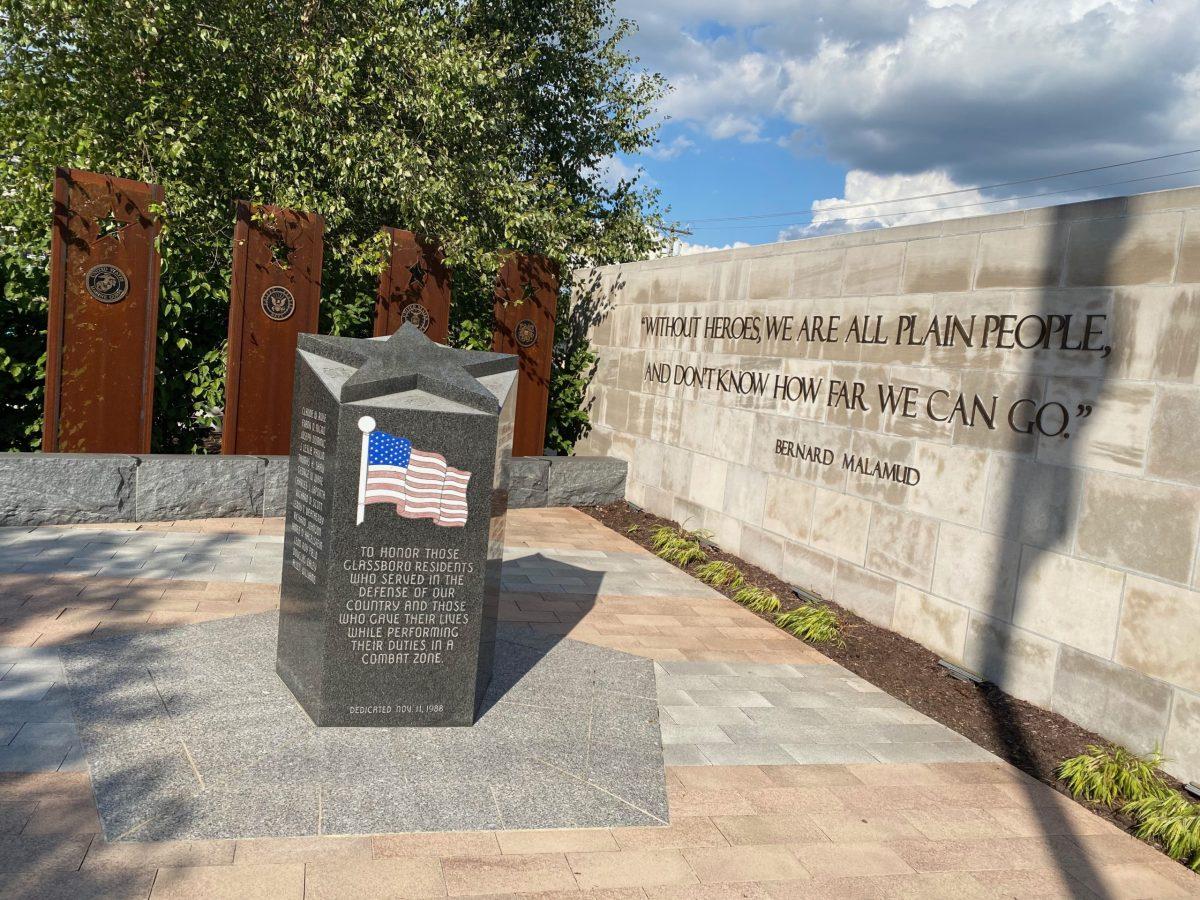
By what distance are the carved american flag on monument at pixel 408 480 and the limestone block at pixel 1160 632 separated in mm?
3402

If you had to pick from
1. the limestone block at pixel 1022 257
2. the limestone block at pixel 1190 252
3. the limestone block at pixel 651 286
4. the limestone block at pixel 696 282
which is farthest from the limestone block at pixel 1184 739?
the limestone block at pixel 651 286

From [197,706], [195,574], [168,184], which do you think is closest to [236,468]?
[195,574]

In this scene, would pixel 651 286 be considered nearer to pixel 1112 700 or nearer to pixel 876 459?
pixel 876 459

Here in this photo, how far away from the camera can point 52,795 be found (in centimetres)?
336

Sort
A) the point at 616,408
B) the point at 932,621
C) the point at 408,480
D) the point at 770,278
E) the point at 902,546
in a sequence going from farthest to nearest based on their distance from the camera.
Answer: the point at 616,408 → the point at 770,278 → the point at 902,546 → the point at 932,621 → the point at 408,480

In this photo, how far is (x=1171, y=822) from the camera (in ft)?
12.5

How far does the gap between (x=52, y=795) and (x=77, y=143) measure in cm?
805

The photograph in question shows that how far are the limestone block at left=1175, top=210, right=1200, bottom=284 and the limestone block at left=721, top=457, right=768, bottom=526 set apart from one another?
12.2 ft

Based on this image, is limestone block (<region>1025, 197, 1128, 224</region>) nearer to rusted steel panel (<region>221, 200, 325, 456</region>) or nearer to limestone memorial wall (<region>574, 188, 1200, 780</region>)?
limestone memorial wall (<region>574, 188, 1200, 780</region>)

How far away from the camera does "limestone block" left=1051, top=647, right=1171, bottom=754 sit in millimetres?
4512

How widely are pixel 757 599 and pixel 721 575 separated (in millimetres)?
603

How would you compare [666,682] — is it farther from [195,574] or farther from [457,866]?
[195,574]

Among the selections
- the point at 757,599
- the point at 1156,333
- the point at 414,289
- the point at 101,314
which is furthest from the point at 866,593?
the point at 101,314

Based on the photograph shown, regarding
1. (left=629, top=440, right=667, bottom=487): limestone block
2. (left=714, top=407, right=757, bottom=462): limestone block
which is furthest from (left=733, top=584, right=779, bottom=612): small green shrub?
(left=629, top=440, right=667, bottom=487): limestone block
